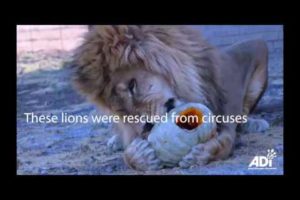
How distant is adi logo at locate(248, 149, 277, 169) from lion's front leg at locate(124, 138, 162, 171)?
24.9 inches

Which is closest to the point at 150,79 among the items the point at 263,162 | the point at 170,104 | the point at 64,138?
the point at 170,104

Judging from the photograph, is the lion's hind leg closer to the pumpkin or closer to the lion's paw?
the lion's paw

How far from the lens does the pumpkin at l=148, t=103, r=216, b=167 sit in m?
4.14

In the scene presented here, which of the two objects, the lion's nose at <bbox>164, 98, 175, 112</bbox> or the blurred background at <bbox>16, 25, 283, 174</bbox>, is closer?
the lion's nose at <bbox>164, 98, 175, 112</bbox>

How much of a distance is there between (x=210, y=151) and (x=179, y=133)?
246 mm

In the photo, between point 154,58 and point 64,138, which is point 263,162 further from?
point 64,138

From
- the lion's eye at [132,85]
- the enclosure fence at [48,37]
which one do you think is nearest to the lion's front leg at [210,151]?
the lion's eye at [132,85]

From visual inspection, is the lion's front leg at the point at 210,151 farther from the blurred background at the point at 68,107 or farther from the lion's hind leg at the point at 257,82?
the lion's hind leg at the point at 257,82

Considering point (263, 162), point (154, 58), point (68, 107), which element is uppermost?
point (154, 58)

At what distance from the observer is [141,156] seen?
420 cm

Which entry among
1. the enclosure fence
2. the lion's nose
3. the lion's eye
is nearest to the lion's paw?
the lion's nose

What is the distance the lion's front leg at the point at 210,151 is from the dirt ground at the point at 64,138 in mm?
81
